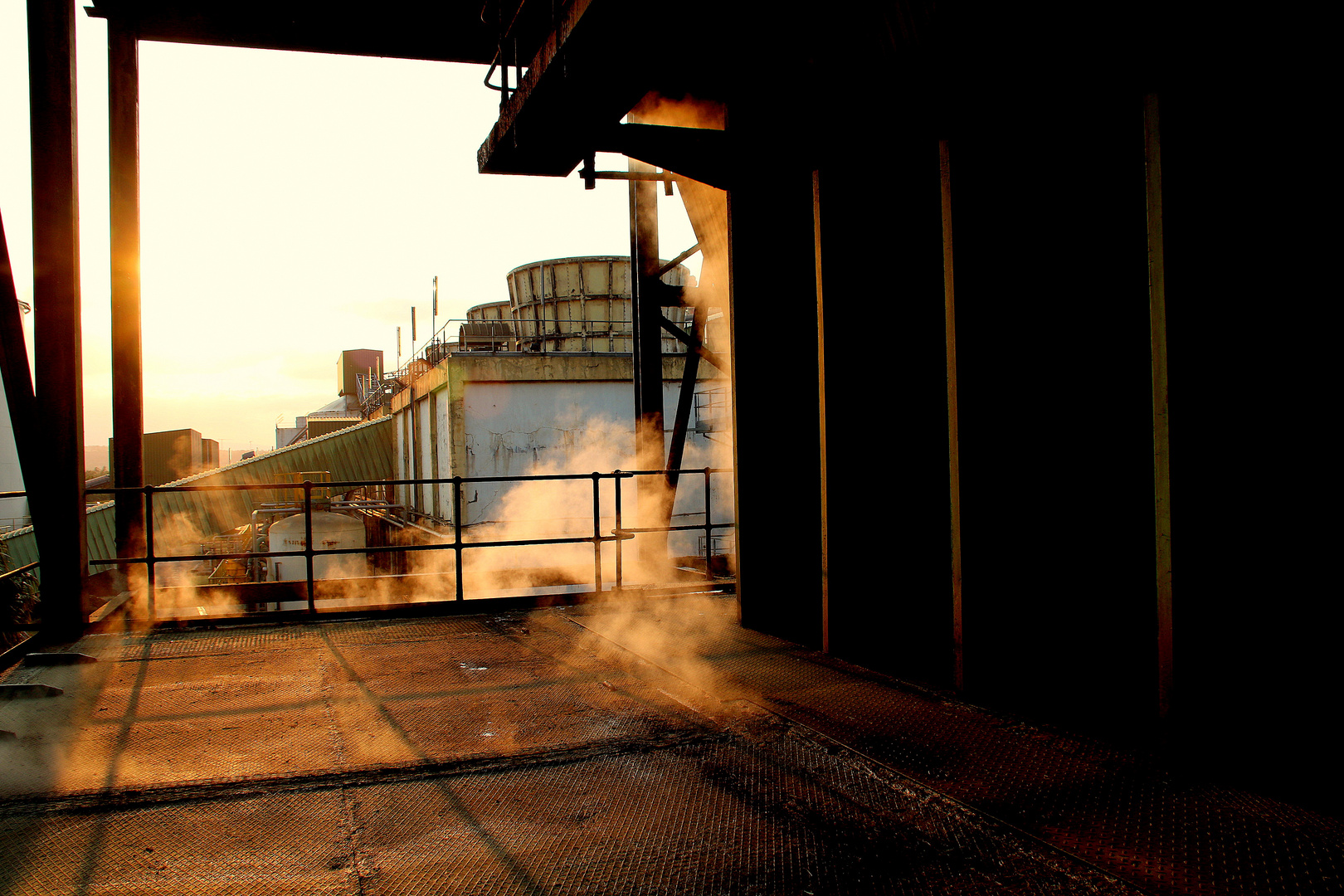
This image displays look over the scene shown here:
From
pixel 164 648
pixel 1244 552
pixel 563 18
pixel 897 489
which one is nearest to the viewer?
pixel 1244 552

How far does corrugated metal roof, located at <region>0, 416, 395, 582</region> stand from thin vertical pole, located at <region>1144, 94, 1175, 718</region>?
65.0 feet

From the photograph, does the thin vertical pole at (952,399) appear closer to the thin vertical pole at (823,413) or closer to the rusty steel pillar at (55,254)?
the thin vertical pole at (823,413)

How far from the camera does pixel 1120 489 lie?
3.53 m

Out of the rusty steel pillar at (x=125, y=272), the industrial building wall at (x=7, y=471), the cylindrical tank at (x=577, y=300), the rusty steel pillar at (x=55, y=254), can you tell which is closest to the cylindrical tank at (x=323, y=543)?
the cylindrical tank at (x=577, y=300)

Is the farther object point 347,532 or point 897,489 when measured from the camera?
point 347,532

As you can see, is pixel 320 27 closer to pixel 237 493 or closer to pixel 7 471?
pixel 237 493

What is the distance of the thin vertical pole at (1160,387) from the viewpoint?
3117mm

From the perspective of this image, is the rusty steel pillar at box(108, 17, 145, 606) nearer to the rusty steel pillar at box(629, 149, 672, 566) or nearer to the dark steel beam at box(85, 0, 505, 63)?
the dark steel beam at box(85, 0, 505, 63)

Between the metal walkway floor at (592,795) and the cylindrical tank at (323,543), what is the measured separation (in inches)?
625

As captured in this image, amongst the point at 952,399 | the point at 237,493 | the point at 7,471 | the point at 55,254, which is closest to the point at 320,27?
the point at 55,254

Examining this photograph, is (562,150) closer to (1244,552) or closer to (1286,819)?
(1244,552)

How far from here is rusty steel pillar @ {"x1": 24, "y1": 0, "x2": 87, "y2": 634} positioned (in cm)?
565

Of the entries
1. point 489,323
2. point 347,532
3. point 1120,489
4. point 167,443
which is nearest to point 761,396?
point 1120,489

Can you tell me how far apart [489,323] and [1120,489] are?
2767 centimetres
